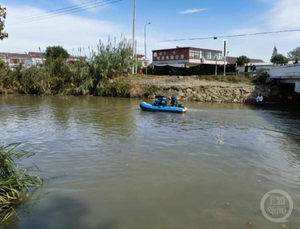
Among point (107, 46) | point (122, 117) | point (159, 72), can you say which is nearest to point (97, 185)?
point (122, 117)

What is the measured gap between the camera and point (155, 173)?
283 inches

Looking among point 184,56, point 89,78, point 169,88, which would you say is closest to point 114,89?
point 89,78

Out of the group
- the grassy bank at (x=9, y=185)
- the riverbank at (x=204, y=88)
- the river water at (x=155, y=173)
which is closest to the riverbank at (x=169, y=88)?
the riverbank at (x=204, y=88)

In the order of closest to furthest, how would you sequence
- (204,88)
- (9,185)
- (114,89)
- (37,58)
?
(9,185) < (204,88) < (114,89) < (37,58)

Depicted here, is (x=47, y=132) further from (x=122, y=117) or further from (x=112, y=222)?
(x=112, y=222)

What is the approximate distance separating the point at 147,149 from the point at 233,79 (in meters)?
21.5

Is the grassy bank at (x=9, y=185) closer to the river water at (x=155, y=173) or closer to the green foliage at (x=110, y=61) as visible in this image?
the river water at (x=155, y=173)

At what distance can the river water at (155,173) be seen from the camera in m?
5.05

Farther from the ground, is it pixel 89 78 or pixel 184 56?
pixel 184 56


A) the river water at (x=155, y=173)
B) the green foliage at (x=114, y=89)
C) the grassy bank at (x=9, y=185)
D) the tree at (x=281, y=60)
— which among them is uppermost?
the tree at (x=281, y=60)

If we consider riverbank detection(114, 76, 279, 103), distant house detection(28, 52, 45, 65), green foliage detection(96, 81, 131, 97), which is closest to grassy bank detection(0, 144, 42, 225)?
riverbank detection(114, 76, 279, 103)

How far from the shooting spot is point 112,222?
488cm

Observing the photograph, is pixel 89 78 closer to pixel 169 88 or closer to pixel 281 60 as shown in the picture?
pixel 169 88

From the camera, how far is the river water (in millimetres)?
5055
